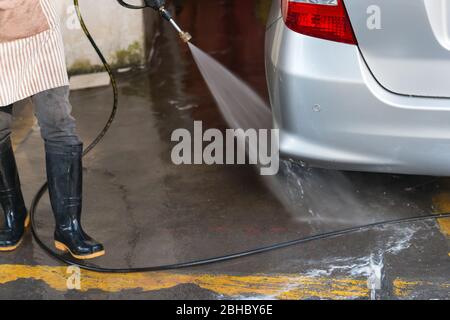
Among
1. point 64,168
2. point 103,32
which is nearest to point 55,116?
point 64,168

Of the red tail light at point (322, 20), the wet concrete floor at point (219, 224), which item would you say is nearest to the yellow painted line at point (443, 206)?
the wet concrete floor at point (219, 224)

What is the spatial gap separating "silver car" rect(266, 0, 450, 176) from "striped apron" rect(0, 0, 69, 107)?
1.01m

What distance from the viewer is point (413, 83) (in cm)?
343

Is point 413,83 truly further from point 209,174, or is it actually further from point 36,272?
point 36,272

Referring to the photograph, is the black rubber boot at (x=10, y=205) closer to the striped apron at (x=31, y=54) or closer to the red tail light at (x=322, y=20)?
the striped apron at (x=31, y=54)

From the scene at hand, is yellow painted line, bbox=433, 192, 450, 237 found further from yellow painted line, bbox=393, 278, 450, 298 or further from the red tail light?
the red tail light

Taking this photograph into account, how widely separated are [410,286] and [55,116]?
5.72 feet

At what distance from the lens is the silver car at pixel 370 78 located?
3.37 metres

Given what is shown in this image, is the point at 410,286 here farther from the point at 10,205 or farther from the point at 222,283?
the point at 10,205

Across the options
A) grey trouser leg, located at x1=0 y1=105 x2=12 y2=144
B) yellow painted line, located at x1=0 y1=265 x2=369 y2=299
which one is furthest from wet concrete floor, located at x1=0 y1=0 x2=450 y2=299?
grey trouser leg, located at x1=0 y1=105 x2=12 y2=144

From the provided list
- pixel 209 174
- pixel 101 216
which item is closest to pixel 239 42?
pixel 209 174

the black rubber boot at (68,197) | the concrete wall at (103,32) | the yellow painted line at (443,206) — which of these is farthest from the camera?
the concrete wall at (103,32)

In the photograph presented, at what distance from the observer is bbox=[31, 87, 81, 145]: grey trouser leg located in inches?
137
